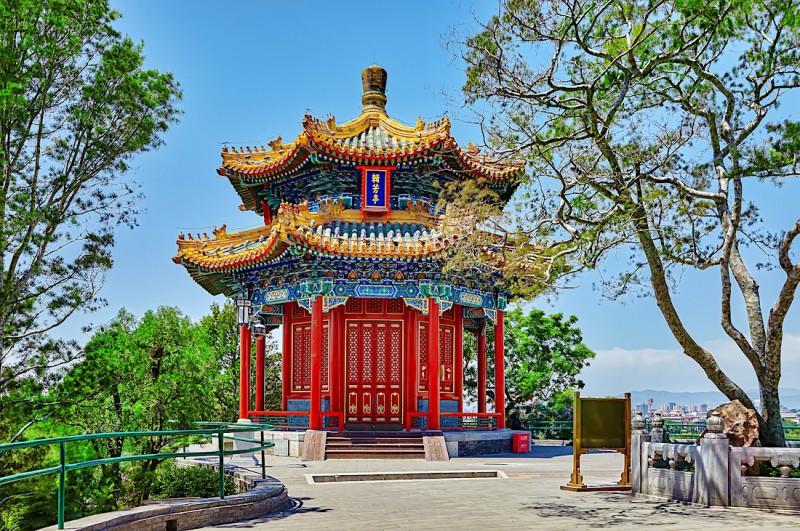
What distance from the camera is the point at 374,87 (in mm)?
22625

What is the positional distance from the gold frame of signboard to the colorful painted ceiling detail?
6.44 metres

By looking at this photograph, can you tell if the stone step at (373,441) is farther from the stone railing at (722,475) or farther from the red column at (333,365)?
the stone railing at (722,475)

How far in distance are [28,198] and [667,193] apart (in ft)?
39.4

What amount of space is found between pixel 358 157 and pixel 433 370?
5.73 m

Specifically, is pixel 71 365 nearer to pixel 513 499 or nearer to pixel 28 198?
pixel 28 198

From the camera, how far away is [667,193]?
11195mm

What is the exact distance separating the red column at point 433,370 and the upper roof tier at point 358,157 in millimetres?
3731

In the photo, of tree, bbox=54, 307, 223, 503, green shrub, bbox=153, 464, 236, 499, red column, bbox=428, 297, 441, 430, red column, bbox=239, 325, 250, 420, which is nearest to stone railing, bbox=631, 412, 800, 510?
green shrub, bbox=153, 464, 236, 499

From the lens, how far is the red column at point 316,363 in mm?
17739

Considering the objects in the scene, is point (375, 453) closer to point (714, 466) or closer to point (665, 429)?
point (714, 466)

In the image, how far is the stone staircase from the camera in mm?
16812

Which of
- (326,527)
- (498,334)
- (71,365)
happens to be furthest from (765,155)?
(71,365)

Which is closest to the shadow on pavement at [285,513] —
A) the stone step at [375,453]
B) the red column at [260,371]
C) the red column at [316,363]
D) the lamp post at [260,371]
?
the stone step at [375,453]

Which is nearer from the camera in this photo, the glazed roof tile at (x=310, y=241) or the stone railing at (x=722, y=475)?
the stone railing at (x=722, y=475)
